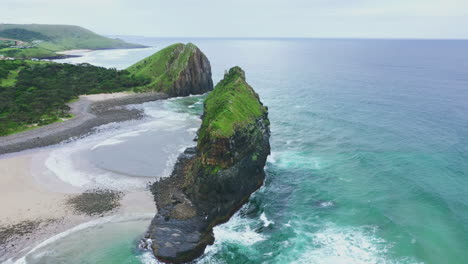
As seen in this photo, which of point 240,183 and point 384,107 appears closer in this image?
point 240,183

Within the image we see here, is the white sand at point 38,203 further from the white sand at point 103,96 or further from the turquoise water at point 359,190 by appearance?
the white sand at point 103,96

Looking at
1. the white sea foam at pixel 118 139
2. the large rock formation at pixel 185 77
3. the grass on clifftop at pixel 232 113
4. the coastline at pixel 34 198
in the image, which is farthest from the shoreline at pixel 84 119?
the grass on clifftop at pixel 232 113

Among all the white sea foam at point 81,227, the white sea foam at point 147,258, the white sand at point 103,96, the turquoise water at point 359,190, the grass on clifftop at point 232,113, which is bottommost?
the white sea foam at point 147,258

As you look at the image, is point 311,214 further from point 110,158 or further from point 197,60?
point 197,60

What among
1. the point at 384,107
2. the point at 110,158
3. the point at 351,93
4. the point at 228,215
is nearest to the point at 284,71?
the point at 351,93

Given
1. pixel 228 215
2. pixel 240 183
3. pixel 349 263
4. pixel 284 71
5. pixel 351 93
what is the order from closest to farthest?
pixel 349 263 → pixel 228 215 → pixel 240 183 → pixel 351 93 → pixel 284 71
